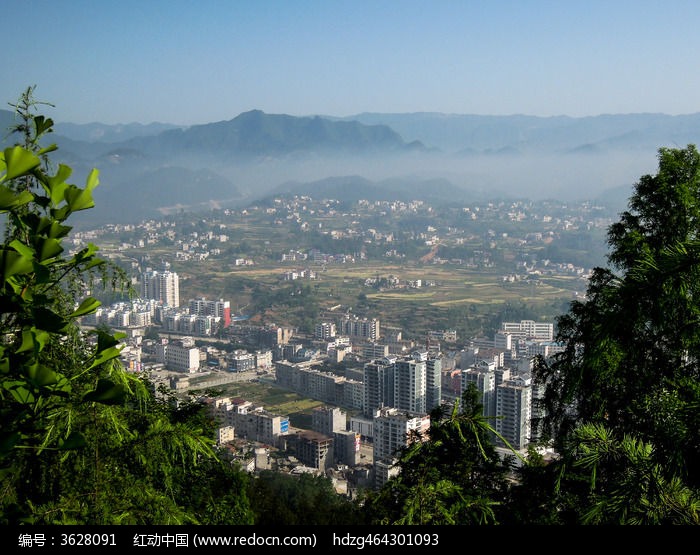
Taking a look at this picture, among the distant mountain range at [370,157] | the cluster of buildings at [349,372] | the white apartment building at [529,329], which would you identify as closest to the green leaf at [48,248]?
the cluster of buildings at [349,372]

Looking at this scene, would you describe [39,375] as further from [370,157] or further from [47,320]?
[370,157]

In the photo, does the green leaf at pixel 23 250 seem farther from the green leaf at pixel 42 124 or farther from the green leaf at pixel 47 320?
the green leaf at pixel 42 124

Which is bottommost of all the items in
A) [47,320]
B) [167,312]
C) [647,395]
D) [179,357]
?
[179,357]

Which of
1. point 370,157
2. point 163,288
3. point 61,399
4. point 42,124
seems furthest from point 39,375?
point 370,157

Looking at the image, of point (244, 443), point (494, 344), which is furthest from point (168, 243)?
point (244, 443)

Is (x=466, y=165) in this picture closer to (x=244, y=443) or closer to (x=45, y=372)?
(x=244, y=443)

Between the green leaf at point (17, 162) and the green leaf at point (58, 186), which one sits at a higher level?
the green leaf at point (17, 162)
